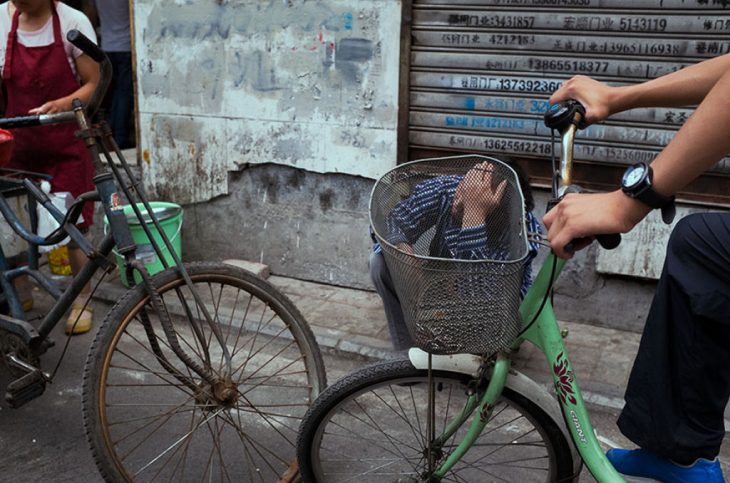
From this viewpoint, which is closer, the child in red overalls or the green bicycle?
the green bicycle

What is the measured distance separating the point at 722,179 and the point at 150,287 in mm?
3295

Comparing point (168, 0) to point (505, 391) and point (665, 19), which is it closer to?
point (665, 19)

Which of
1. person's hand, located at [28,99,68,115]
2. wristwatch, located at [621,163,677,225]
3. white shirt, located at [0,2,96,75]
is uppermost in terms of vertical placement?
white shirt, located at [0,2,96,75]

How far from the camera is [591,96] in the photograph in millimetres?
2273

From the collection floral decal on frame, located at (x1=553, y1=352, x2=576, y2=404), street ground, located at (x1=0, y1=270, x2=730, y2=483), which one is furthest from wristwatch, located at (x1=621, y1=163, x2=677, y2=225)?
street ground, located at (x1=0, y1=270, x2=730, y2=483)

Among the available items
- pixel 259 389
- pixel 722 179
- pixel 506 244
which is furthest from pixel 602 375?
pixel 506 244

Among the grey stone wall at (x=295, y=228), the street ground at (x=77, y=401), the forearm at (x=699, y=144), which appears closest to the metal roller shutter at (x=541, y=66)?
the grey stone wall at (x=295, y=228)

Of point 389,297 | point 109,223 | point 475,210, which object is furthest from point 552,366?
point 109,223

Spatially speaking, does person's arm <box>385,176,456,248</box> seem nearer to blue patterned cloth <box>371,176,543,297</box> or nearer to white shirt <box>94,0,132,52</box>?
blue patterned cloth <box>371,176,543,297</box>

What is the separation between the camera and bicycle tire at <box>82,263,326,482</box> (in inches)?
107

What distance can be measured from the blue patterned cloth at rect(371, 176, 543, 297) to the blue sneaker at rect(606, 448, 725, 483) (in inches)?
25.6

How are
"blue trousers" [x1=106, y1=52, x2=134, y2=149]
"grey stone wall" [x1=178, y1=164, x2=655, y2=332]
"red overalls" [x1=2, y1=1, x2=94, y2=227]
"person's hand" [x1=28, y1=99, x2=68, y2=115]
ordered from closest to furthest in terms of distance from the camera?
"person's hand" [x1=28, y1=99, x2=68, y2=115]
"red overalls" [x1=2, y1=1, x2=94, y2=227]
"grey stone wall" [x1=178, y1=164, x2=655, y2=332]
"blue trousers" [x1=106, y1=52, x2=134, y2=149]

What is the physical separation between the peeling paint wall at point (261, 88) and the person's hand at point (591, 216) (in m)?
3.19

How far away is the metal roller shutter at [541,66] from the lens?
13.9ft
